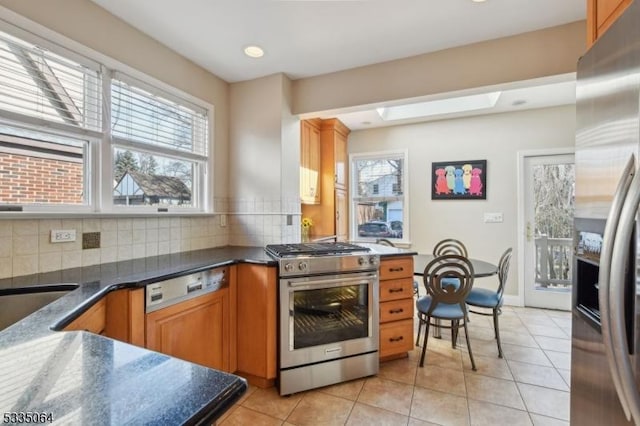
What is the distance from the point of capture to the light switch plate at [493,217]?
3818 mm

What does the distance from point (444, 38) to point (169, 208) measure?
8.34 feet

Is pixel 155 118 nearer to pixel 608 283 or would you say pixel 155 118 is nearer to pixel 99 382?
pixel 99 382

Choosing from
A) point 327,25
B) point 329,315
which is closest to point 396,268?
point 329,315

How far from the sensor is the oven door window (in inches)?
80.0

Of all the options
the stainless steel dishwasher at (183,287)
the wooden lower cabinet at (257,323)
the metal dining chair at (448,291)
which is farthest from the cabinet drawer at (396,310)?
the stainless steel dishwasher at (183,287)

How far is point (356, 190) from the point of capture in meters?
4.65

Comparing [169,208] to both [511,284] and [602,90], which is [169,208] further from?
[511,284]

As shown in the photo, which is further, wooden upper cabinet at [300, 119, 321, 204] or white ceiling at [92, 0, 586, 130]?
wooden upper cabinet at [300, 119, 321, 204]

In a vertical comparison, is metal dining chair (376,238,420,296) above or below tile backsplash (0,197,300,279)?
below

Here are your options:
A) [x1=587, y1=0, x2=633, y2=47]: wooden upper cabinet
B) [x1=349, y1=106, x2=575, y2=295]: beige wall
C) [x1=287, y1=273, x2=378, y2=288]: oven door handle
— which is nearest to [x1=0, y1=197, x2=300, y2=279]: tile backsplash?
[x1=287, y1=273, x2=378, y2=288]: oven door handle

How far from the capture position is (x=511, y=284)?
12.5ft

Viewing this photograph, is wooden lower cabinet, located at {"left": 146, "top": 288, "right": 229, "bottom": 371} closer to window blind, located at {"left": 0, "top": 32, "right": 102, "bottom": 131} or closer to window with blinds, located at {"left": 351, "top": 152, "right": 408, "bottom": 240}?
window blind, located at {"left": 0, "top": 32, "right": 102, "bottom": 131}

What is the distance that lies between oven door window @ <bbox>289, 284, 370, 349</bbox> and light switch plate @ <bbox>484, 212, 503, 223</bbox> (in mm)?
2545

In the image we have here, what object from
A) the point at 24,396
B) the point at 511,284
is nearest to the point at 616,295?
the point at 24,396
